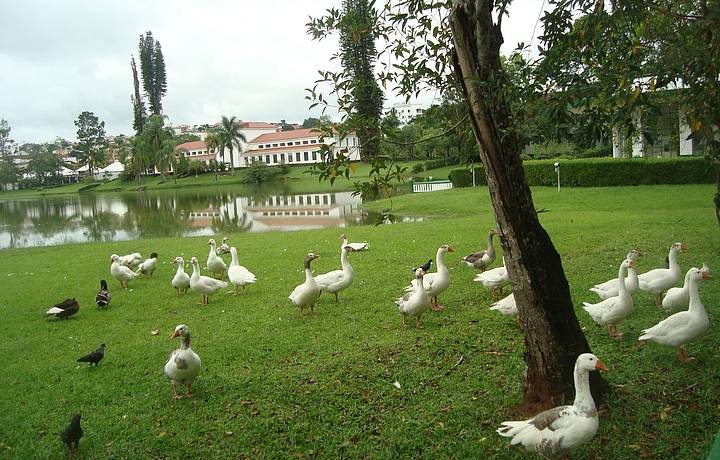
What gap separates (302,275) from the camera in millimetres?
11891

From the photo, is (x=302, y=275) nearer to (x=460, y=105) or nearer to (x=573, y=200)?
(x=460, y=105)

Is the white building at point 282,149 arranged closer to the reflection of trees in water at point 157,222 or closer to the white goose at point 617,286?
the reflection of trees in water at point 157,222

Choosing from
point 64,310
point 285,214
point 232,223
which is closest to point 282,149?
point 285,214

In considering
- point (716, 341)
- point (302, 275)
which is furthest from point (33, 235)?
point (716, 341)

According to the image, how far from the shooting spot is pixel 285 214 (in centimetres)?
3164

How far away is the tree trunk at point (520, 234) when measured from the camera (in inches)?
176

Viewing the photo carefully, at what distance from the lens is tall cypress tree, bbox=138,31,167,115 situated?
87500 millimetres

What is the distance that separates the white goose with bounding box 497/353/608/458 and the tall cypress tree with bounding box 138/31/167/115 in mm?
95066

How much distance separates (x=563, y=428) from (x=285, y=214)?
28.4m

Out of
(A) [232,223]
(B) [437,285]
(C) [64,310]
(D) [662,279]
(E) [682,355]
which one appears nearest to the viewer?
(E) [682,355]

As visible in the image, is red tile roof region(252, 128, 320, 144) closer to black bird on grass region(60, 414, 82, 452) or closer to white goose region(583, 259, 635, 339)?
white goose region(583, 259, 635, 339)

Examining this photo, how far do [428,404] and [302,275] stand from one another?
6.91 metres

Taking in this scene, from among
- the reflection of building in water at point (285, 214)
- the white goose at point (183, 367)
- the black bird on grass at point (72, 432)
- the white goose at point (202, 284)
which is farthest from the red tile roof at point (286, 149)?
the black bird on grass at point (72, 432)

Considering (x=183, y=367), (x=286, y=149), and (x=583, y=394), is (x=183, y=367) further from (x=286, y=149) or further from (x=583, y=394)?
(x=286, y=149)
